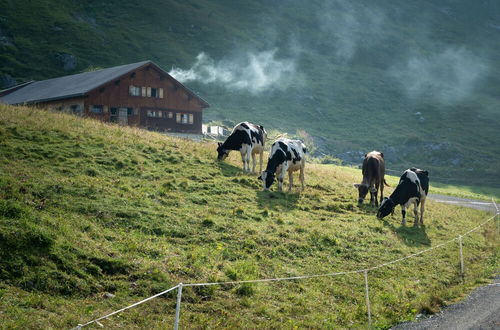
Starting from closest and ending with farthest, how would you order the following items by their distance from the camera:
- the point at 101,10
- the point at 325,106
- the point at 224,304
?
the point at 224,304 < the point at 325,106 < the point at 101,10

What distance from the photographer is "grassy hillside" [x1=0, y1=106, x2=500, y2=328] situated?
1177 cm

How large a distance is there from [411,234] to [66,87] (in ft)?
152

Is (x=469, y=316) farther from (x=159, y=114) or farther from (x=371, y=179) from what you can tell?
(x=159, y=114)

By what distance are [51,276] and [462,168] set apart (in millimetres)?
90181

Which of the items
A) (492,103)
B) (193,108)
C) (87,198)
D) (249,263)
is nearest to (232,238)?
(249,263)

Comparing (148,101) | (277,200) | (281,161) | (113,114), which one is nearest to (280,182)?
(281,161)

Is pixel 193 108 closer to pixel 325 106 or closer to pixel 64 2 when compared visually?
pixel 325 106

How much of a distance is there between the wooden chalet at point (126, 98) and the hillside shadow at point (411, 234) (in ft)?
121

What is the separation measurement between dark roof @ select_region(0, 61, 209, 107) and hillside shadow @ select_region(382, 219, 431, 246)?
37.0 meters

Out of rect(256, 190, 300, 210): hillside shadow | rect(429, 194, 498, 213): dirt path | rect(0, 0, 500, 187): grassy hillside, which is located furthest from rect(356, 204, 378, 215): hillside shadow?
rect(0, 0, 500, 187): grassy hillside

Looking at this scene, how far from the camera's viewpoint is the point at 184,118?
213 feet

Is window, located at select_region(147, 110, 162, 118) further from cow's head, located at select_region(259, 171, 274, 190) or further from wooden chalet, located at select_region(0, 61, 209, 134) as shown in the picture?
cow's head, located at select_region(259, 171, 274, 190)

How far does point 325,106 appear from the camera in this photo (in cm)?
12638

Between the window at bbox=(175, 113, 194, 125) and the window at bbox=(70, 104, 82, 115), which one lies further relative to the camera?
the window at bbox=(175, 113, 194, 125)
